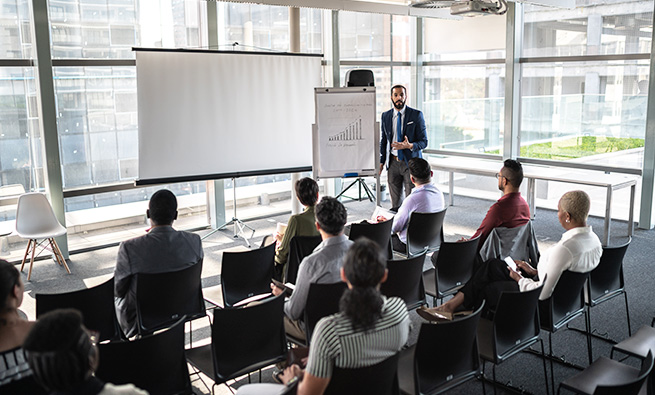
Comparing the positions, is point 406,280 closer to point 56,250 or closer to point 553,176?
point 56,250

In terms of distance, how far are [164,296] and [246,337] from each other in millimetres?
849

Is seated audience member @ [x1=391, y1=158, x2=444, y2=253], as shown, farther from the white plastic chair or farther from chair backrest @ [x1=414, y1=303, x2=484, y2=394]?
the white plastic chair

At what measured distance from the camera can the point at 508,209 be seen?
15.1 ft

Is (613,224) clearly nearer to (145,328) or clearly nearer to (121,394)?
(145,328)

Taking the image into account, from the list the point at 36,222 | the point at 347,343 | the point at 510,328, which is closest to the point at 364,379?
the point at 347,343

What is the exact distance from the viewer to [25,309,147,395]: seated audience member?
180 cm

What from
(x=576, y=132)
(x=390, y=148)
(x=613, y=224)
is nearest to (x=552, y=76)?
(x=576, y=132)

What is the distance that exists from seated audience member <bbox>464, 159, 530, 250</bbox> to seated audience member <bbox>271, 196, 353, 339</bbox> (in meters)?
1.54

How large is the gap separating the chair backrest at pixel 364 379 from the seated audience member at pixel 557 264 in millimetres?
1648

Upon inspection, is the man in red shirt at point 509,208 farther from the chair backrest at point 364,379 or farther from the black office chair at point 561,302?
the chair backrest at point 364,379

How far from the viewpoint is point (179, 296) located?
3895 millimetres

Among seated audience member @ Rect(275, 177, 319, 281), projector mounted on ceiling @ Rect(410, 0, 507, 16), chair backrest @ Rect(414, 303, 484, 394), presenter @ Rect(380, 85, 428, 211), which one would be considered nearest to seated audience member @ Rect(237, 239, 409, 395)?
chair backrest @ Rect(414, 303, 484, 394)

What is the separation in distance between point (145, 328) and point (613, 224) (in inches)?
262

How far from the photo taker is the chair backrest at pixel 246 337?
3143mm
